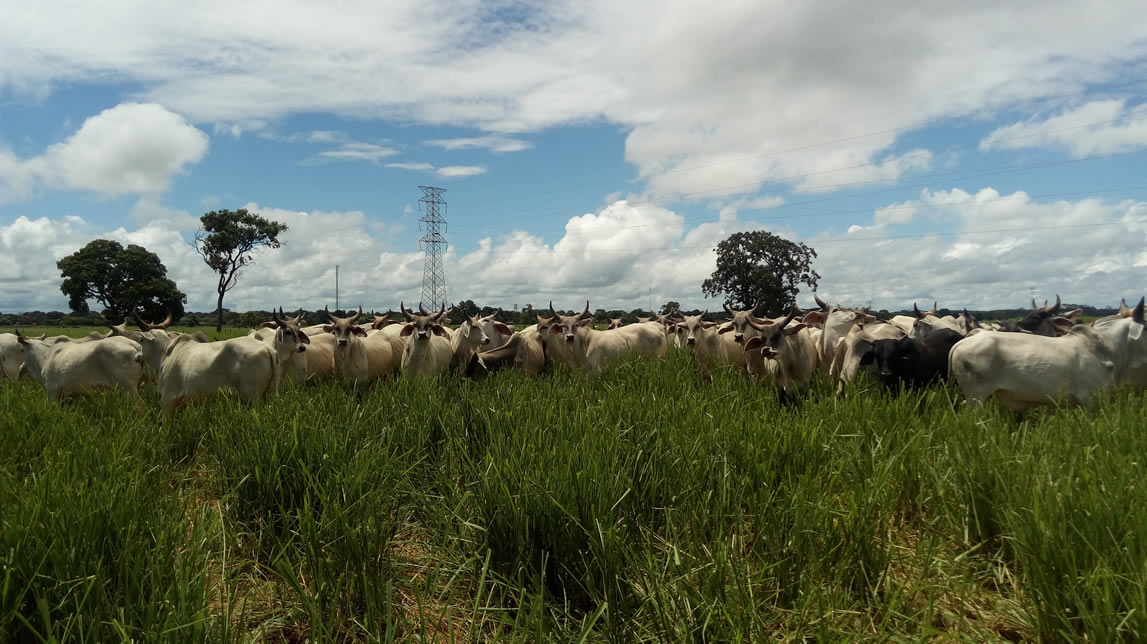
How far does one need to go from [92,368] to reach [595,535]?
8.44m

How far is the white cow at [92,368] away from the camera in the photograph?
825 cm

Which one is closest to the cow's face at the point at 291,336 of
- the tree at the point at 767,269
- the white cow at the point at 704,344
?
the white cow at the point at 704,344

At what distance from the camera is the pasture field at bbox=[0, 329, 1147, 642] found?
2.33m

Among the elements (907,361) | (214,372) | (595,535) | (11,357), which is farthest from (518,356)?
(11,357)

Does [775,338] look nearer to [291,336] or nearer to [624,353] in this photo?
[624,353]

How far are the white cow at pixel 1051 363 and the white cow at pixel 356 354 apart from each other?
23.8 feet

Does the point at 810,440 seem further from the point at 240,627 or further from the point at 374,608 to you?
the point at 240,627

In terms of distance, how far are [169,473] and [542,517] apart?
3.32m

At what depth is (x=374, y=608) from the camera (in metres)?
2.67

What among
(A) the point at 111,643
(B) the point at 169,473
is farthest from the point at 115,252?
(A) the point at 111,643

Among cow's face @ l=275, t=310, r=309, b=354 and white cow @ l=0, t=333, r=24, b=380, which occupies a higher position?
cow's face @ l=275, t=310, r=309, b=354

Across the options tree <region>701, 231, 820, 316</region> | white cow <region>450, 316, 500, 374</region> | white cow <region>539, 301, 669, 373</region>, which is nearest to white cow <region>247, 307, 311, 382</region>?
white cow <region>450, 316, 500, 374</region>

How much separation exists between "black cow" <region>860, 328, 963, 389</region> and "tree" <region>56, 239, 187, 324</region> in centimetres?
4392

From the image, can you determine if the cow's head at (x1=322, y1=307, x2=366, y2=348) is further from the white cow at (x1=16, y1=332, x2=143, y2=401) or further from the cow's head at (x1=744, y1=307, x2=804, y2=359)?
the cow's head at (x1=744, y1=307, x2=804, y2=359)
